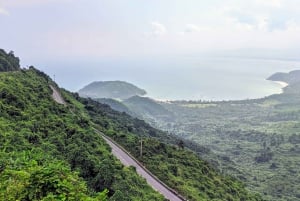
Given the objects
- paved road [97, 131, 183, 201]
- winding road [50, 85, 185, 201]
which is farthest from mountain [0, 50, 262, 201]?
paved road [97, 131, 183, 201]

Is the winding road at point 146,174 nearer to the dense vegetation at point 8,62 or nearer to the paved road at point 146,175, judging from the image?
the paved road at point 146,175

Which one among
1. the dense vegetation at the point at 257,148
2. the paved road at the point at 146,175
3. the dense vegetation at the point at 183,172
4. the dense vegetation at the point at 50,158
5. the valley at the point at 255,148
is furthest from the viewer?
the valley at the point at 255,148

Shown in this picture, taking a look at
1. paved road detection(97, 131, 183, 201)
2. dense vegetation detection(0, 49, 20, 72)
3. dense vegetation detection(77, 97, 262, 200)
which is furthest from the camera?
dense vegetation detection(0, 49, 20, 72)

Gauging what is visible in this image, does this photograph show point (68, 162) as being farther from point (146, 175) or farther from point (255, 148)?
point (255, 148)

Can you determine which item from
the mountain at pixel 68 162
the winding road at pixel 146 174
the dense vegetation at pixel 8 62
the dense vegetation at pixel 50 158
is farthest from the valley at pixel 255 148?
the dense vegetation at pixel 50 158

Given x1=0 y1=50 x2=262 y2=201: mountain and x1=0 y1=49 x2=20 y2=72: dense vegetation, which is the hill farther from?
x1=0 y1=49 x2=20 y2=72: dense vegetation

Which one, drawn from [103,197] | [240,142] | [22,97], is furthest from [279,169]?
[103,197]

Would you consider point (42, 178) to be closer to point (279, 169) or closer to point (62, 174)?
point (62, 174)

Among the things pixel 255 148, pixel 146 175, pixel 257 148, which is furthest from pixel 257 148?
pixel 146 175
